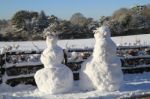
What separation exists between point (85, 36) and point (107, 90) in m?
22.1

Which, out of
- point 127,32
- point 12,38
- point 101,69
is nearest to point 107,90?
point 101,69

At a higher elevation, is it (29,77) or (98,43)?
(98,43)

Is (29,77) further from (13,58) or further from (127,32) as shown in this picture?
(127,32)

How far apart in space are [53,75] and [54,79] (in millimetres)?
117

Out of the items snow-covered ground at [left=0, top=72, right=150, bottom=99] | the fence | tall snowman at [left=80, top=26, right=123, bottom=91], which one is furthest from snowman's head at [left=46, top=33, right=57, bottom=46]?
the fence

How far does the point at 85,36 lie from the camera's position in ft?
118

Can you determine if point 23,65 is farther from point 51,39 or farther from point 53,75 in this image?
point 53,75

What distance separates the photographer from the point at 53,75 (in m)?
13.8

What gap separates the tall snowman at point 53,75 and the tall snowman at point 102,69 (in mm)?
521

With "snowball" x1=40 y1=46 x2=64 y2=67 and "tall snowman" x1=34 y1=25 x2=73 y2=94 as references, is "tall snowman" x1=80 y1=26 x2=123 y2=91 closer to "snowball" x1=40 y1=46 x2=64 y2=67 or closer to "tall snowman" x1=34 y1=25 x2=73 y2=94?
"tall snowman" x1=34 y1=25 x2=73 y2=94

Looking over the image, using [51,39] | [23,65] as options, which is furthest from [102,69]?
[23,65]

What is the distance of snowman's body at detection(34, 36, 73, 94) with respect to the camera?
13.8 m

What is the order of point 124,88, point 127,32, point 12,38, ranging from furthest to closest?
point 127,32 < point 12,38 < point 124,88

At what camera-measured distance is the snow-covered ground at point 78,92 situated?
1330cm
